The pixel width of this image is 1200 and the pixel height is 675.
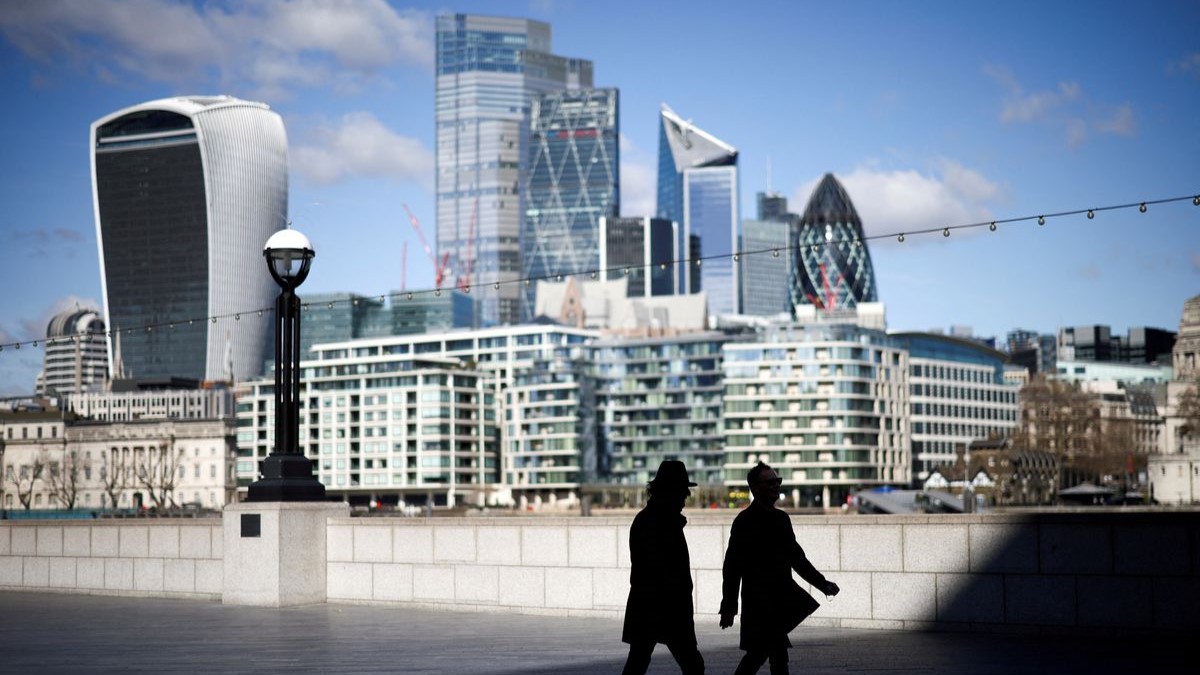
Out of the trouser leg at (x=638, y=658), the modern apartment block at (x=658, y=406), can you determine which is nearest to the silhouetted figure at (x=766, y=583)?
the trouser leg at (x=638, y=658)

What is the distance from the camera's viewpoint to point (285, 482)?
27.5m

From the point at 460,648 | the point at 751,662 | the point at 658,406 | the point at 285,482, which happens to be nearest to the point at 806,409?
the point at 658,406

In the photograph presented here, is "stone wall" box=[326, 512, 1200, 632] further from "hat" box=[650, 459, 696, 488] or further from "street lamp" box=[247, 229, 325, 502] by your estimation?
"hat" box=[650, 459, 696, 488]

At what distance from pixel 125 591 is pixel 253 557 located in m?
5.69

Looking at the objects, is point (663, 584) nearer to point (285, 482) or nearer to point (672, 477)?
point (672, 477)

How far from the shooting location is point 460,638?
20.4 metres

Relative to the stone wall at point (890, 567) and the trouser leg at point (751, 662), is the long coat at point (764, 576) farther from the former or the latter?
the stone wall at point (890, 567)

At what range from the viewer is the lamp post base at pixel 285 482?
2725 centimetres

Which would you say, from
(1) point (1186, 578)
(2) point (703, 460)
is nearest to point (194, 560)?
(1) point (1186, 578)

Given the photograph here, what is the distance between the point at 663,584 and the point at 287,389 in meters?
17.1

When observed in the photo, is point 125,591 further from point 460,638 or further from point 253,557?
point 460,638

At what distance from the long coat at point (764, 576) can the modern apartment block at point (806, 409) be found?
169 m

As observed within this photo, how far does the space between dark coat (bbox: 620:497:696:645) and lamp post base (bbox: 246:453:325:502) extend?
1553 centimetres

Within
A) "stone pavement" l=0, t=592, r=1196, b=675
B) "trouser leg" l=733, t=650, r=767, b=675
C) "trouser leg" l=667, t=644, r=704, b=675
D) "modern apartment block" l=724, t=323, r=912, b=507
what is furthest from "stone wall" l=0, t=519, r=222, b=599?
"modern apartment block" l=724, t=323, r=912, b=507
